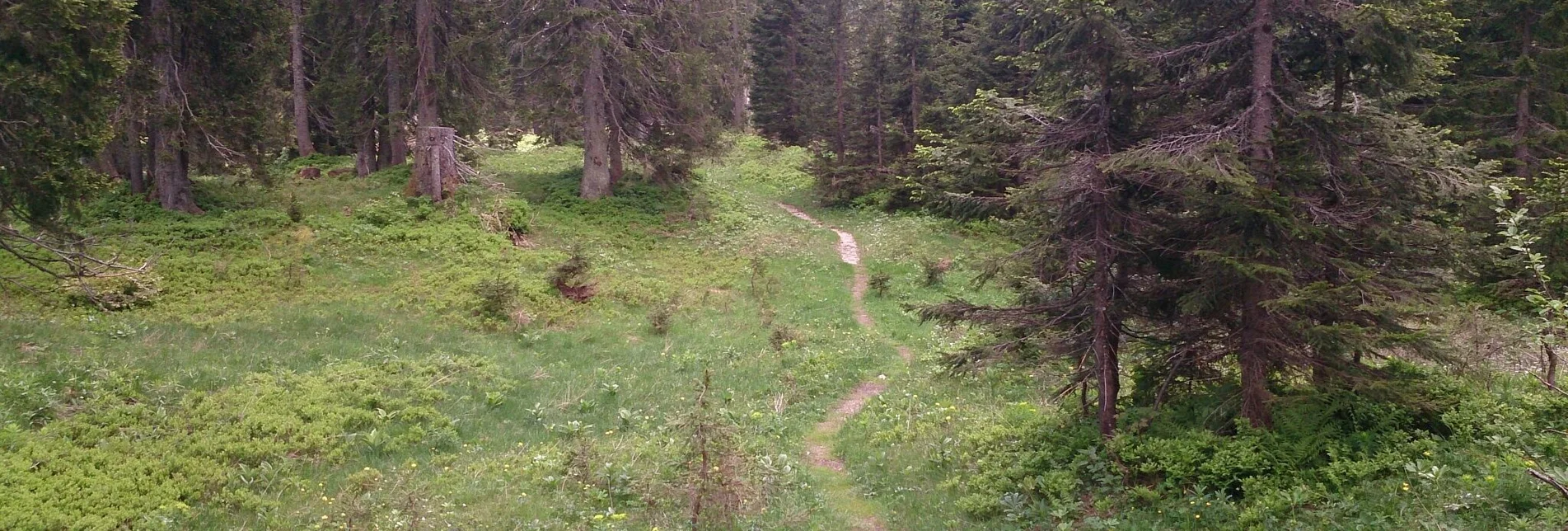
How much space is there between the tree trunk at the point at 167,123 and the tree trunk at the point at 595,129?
10.6 meters

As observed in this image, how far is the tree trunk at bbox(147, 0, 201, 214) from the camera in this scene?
1731cm

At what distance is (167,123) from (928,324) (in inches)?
669

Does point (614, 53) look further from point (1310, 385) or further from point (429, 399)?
point (1310, 385)

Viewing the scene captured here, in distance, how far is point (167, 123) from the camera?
17500 millimetres

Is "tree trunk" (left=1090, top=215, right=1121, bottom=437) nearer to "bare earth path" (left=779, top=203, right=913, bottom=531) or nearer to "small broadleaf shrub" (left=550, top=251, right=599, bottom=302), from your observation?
"bare earth path" (left=779, top=203, right=913, bottom=531)

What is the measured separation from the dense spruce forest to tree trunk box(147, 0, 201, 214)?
0.08 meters

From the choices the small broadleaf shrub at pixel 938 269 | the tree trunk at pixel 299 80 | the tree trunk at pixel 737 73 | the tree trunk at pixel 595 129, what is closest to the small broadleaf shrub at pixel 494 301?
the small broadleaf shrub at pixel 938 269

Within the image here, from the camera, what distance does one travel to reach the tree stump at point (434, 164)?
23250mm

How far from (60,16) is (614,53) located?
1558 centimetres

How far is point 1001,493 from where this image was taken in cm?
853

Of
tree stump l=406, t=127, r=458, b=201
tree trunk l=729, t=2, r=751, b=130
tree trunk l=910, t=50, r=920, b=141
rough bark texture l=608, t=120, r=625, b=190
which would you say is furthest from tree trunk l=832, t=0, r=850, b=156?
tree stump l=406, t=127, r=458, b=201

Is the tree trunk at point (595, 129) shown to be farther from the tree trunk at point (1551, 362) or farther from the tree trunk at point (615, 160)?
the tree trunk at point (1551, 362)

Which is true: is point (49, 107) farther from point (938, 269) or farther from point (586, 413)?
point (938, 269)

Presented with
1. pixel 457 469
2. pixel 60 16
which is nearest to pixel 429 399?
pixel 457 469
